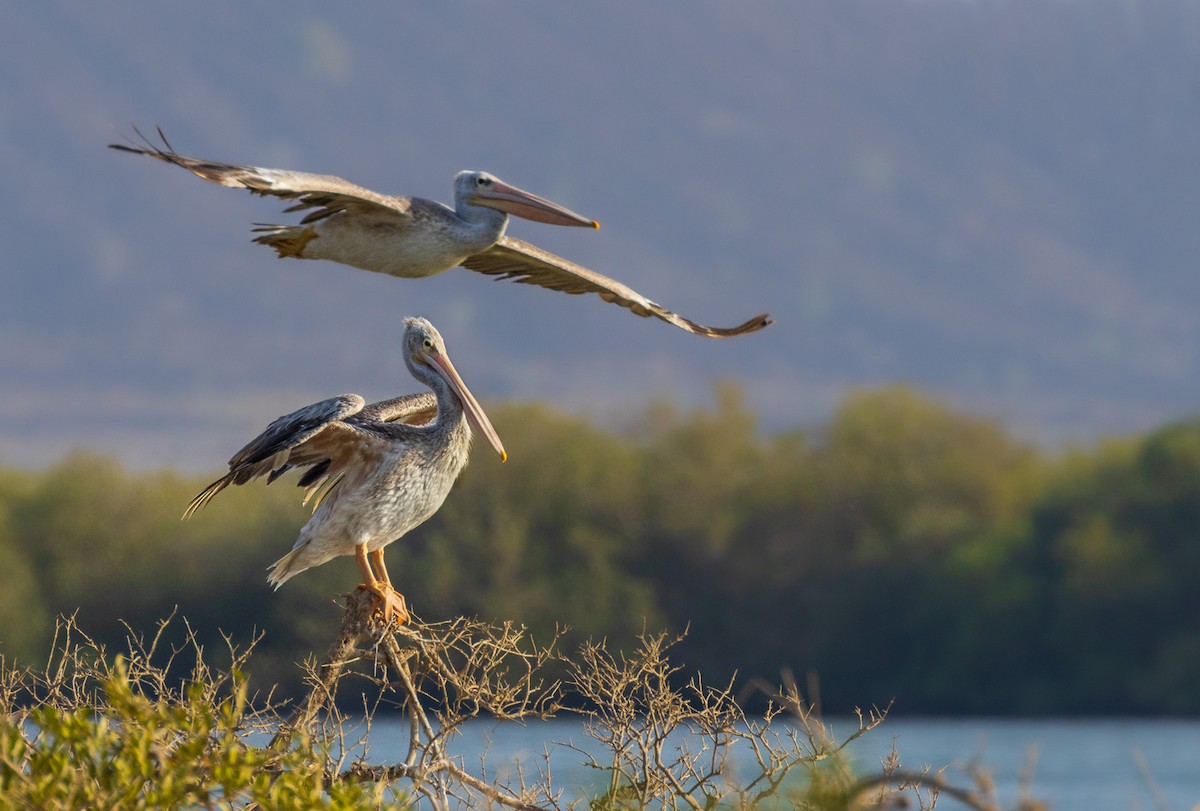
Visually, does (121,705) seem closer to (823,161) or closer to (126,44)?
(823,161)

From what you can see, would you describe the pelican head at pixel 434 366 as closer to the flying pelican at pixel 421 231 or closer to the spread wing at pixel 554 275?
the flying pelican at pixel 421 231

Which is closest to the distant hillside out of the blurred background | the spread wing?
the blurred background

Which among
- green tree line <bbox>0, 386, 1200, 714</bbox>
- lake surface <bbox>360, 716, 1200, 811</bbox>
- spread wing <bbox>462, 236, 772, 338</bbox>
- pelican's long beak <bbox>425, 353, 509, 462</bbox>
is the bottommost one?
lake surface <bbox>360, 716, 1200, 811</bbox>

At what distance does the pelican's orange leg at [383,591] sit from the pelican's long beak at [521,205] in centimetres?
157

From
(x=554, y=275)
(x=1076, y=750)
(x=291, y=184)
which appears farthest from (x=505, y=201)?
(x=1076, y=750)

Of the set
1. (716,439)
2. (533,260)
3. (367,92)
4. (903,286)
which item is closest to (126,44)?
(367,92)

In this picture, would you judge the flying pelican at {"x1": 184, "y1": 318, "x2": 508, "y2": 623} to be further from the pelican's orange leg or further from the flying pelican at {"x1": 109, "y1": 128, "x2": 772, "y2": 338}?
the flying pelican at {"x1": 109, "y1": 128, "x2": 772, "y2": 338}

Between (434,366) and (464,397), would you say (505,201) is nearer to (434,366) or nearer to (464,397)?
(434,366)

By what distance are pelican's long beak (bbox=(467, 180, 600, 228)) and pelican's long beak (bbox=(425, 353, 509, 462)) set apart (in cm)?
77

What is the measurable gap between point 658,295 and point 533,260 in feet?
457

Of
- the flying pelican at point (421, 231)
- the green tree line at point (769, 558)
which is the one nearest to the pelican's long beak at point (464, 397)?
the flying pelican at point (421, 231)

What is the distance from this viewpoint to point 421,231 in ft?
21.5

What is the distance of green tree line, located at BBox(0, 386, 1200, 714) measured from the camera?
29.2 m

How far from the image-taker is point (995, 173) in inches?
6924
